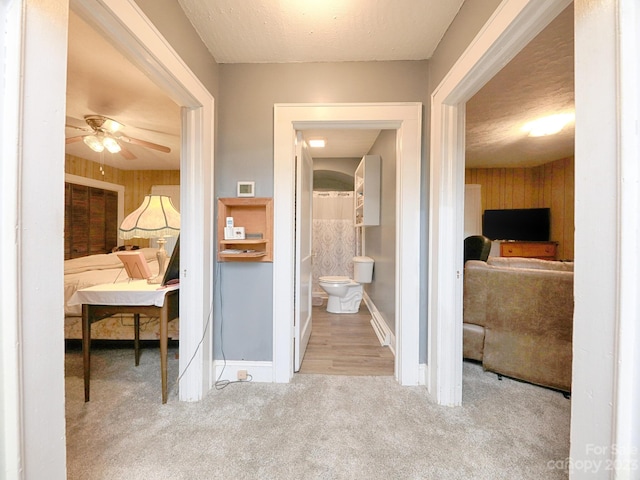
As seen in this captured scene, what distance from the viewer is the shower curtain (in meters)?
4.59

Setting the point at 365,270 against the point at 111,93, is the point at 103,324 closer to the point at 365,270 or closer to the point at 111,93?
the point at 111,93

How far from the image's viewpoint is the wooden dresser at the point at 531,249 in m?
4.80

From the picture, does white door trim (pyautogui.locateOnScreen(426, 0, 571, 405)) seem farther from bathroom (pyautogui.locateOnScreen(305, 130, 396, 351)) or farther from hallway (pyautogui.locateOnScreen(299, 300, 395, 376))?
bathroom (pyautogui.locateOnScreen(305, 130, 396, 351))

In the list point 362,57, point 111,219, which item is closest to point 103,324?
point 362,57

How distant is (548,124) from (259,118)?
10.7ft

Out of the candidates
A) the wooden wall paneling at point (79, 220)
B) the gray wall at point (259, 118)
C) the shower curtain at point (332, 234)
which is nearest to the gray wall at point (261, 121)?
the gray wall at point (259, 118)

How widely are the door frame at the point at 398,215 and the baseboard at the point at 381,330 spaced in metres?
0.58

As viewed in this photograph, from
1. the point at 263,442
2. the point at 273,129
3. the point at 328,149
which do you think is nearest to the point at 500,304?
the point at 263,442

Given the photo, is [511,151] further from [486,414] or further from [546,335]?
[486,414]

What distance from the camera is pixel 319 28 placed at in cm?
165

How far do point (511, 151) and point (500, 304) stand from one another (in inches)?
127

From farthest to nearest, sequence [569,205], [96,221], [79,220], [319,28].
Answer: [96,221] < [569,205] < [79,220] < [319,28]

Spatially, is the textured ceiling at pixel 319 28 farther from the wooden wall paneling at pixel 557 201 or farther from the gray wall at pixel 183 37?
the wooden wall paneling at pixel 557 201

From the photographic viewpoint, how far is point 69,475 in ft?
3.98
